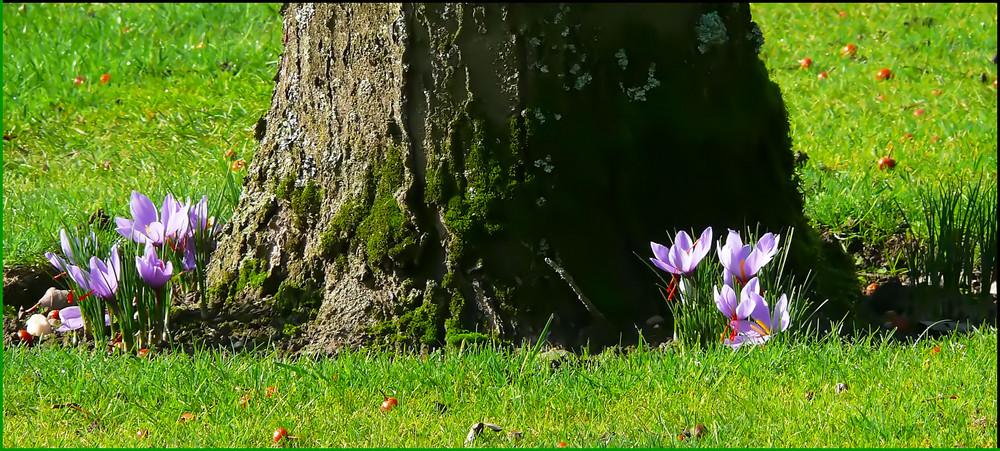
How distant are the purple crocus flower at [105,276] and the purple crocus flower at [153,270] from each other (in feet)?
0.20

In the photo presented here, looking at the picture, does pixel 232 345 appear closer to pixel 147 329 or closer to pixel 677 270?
pixel 147 329

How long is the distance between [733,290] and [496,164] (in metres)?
0.78

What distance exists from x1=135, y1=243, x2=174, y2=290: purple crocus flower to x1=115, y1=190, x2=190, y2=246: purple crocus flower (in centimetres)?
14

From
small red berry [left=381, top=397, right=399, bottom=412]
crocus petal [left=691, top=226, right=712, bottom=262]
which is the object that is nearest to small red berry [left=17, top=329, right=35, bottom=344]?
small red berry [left=381, top=397, right=399, bottom=412]

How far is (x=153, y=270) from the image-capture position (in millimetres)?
3410

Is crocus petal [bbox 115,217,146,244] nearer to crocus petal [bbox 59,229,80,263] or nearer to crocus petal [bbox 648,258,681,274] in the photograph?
crocus petal [bbox 59,229,80,263]

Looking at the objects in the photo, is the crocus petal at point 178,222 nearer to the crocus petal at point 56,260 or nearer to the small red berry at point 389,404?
the crocus petal at point 56,260

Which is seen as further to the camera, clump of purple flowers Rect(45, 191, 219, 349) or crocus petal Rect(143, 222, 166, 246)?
crocus petal Rect(143, 222, 166, 246)

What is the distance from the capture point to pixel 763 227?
12.2 ft

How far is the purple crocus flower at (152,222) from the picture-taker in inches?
141

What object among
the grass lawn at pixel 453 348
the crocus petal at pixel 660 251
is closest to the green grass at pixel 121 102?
the grass lawn at pixel 453 348

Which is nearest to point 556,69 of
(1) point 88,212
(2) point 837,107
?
(1) point 88,212

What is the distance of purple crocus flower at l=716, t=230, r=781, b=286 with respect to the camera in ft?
10.5

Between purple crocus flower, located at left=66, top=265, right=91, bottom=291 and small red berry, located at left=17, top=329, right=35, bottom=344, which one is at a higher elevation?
purple crocus flower, located at left=66, top=265, right=91, bottom=291
